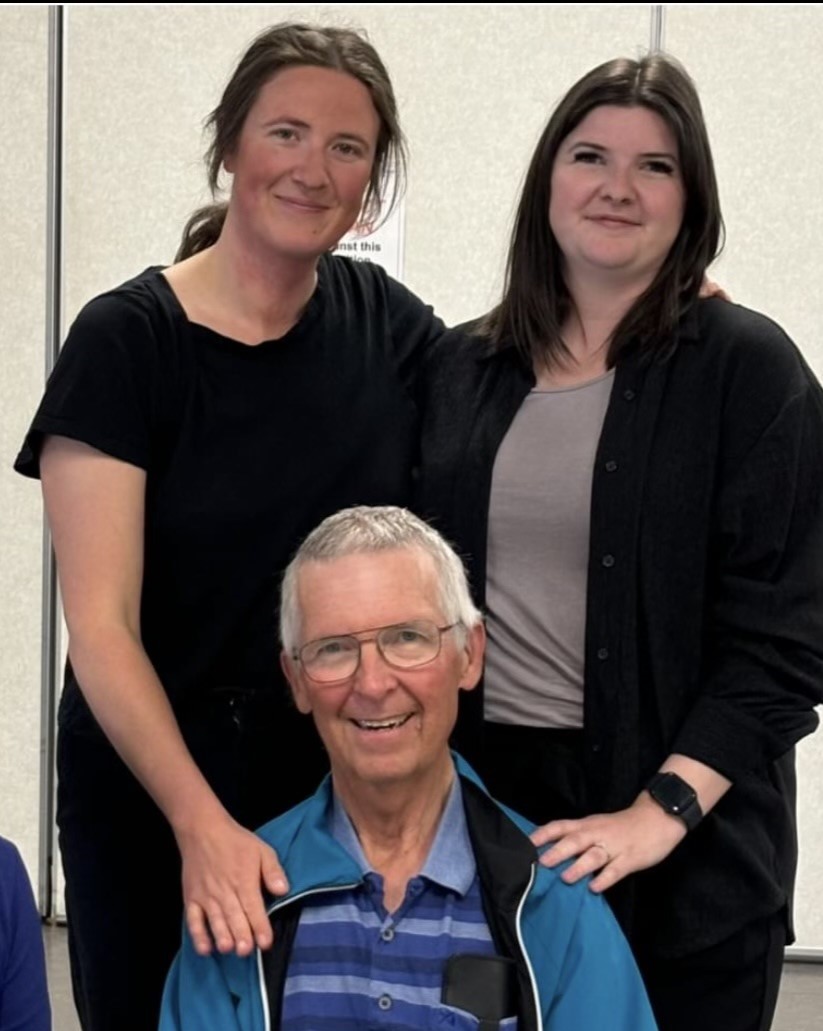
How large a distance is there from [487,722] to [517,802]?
0.11m

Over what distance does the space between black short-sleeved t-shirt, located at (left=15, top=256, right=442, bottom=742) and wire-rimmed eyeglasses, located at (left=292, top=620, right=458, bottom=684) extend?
22cm

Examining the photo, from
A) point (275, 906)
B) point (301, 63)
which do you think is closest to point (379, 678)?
point (275, 906)

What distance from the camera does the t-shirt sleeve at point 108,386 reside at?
188 cm

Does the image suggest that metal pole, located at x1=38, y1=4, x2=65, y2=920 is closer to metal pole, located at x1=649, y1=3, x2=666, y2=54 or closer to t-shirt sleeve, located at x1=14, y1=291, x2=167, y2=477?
metal pole, located at x1=649, y1=3, x2=666, y2=54

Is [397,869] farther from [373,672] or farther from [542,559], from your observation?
[542,559]

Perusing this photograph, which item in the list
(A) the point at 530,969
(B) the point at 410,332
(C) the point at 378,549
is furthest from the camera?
(B) the point at 410,332

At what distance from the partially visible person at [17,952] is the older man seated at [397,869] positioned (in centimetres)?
16

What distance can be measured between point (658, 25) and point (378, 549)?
8.07 ft

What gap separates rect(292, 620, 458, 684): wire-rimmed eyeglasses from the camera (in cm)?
178

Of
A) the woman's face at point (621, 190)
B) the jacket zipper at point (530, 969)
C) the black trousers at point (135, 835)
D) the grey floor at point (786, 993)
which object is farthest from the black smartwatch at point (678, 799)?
the grey floor at point (786, 993)

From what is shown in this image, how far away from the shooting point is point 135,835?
201cm

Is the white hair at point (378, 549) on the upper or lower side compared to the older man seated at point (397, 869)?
upper

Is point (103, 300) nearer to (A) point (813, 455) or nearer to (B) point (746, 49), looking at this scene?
(A) point (813, 455)

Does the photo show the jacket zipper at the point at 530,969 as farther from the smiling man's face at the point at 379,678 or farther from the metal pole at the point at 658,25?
the metal pole at the point at 658,25
